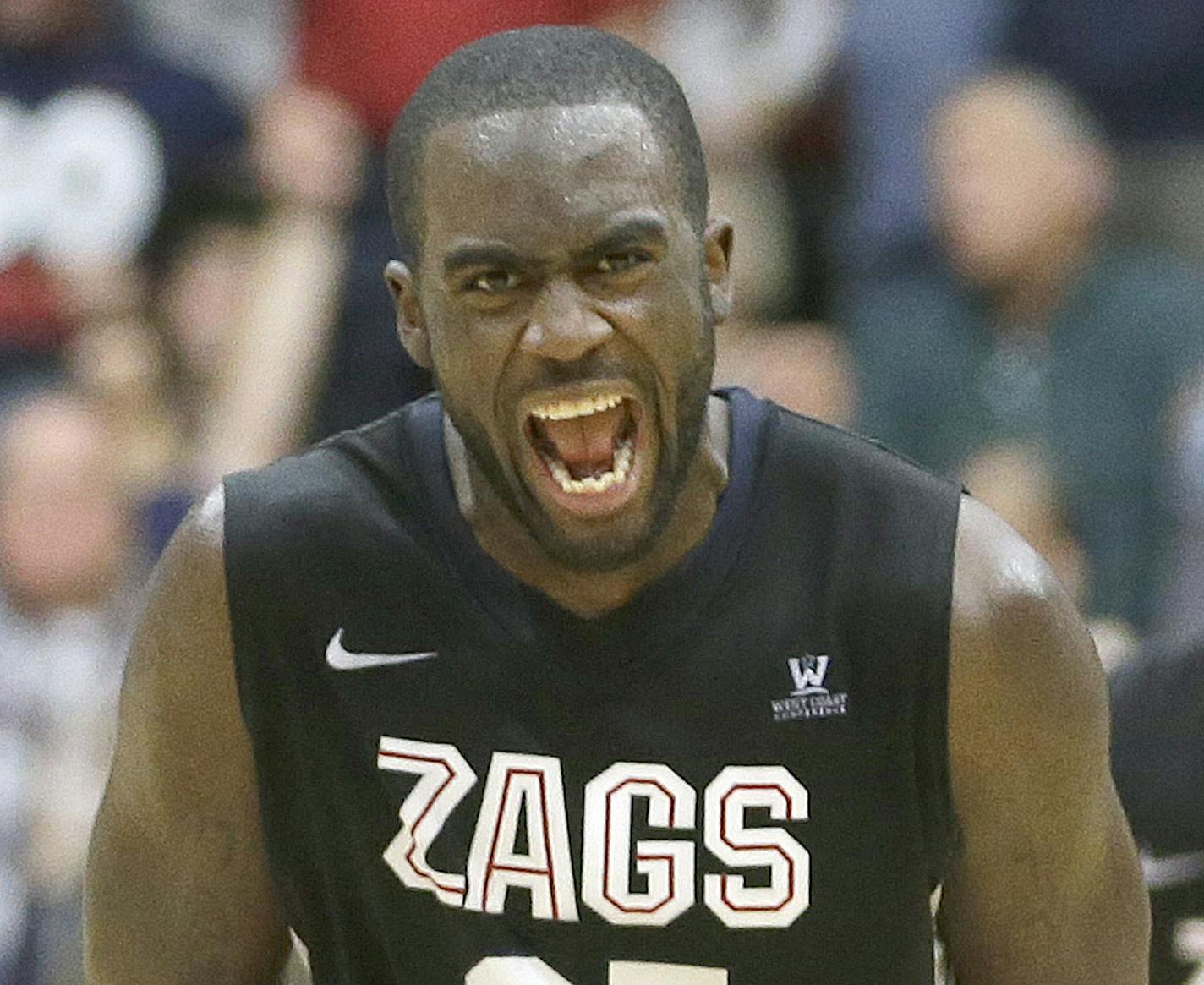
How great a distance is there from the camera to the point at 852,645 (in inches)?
101

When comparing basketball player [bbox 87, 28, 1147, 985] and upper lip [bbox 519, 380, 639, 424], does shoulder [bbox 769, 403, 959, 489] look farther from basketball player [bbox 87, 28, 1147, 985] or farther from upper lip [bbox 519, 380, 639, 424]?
upper lip [bbox 519, 380, 639, 424]

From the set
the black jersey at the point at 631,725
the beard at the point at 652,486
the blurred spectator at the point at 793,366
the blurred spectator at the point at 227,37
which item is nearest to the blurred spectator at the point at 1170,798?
the black jersey at the point at 631,725

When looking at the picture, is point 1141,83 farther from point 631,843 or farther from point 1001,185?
point 631,843

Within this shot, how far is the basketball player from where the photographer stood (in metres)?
2.49

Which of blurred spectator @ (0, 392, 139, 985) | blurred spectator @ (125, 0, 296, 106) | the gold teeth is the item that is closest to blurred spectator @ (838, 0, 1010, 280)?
blurred spectator @ (125, 0, 296, 106)

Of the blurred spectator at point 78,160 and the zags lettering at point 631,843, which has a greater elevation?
the blurred spectator at point 78,160

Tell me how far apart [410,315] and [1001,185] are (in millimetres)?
2604

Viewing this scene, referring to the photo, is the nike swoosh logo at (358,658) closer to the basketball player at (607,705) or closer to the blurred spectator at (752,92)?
the basketball player at (607,705)

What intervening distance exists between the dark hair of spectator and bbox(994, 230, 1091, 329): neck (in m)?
2.48

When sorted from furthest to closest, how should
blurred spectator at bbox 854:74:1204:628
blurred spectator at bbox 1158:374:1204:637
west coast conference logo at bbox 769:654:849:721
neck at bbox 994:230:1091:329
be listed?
neck at bbox 994:230:1091:329 → blurred spectator at bbox 854:74:1204:628 → blurred spectator at bbox 1158:374:1204:637 → west coast conference logo at bbox 769:654:849:721

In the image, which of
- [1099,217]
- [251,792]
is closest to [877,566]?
[251,792]

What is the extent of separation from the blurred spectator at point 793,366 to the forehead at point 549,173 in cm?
270

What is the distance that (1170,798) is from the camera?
3.09m

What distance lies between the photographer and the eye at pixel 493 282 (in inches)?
92.5
